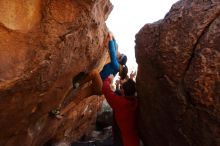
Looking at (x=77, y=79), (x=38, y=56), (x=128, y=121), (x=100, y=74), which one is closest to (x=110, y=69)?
(x=100, y=74)

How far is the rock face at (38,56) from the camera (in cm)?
799

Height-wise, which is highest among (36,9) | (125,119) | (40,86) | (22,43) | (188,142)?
(36,9)

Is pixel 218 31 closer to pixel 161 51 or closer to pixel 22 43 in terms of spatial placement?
pixel 161 51

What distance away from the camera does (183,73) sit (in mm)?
7129

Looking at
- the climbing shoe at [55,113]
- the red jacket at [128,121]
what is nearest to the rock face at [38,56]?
the climbing shoe at [55,113]

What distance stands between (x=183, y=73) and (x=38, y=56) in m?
3.85

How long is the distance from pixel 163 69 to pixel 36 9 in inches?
140

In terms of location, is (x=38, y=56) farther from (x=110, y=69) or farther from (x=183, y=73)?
(x=110, y=69)

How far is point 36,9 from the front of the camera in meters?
8.34

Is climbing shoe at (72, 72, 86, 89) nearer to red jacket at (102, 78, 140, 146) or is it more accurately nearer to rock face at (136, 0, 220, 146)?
red jacket at (102, 78, 140, 146)

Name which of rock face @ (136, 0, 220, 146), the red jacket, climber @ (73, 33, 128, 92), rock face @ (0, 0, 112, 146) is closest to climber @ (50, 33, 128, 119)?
climber @ (73, 33, 128, 92)

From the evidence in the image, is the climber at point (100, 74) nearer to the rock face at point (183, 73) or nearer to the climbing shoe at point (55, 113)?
the climbing shoe at point (55, 113)

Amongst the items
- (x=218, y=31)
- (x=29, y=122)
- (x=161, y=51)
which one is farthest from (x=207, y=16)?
(x=29, y=122)

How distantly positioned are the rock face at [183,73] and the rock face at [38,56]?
227 centimetres
